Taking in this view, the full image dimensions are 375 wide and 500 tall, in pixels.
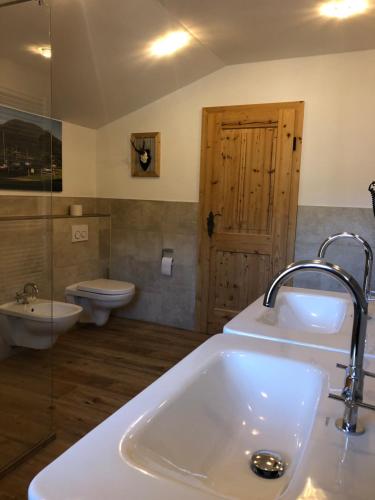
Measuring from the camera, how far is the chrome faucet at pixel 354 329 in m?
0.85

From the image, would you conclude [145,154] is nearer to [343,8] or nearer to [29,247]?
[29,247]

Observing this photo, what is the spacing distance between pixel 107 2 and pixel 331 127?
1892mm

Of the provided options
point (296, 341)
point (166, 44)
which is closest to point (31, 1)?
point (166, 44)

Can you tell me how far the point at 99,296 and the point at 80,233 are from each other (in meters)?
0.65

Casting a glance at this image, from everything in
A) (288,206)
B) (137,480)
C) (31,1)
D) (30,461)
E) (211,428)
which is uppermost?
(31,1)

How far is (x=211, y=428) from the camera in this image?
104 centimetres

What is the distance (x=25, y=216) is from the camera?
2996mm

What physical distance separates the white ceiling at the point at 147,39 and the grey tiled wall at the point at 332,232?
123 cm

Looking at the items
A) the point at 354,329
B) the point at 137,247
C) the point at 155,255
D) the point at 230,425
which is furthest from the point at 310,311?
the point at 137,247

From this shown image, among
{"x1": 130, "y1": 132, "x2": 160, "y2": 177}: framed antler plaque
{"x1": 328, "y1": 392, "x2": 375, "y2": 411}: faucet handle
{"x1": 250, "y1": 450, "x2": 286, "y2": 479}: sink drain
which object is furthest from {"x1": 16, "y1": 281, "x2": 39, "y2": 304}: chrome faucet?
{"x1": 328, "y1": 392, "x2": 375, "y2": 411}: faucet handle

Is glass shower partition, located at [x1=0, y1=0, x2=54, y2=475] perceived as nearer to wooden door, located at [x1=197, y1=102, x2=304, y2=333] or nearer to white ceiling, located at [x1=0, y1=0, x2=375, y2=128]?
white ceiling, located at [x1=0, y1=0, x2=375, y2=128]

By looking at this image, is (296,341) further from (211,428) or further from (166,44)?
(166,44)

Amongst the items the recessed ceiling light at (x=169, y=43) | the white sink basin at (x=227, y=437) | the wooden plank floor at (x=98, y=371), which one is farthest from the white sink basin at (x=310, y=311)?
the recessed ceiling light at (x=169, y=43)

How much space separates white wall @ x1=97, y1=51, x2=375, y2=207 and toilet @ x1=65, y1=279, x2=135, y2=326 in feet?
3.18
